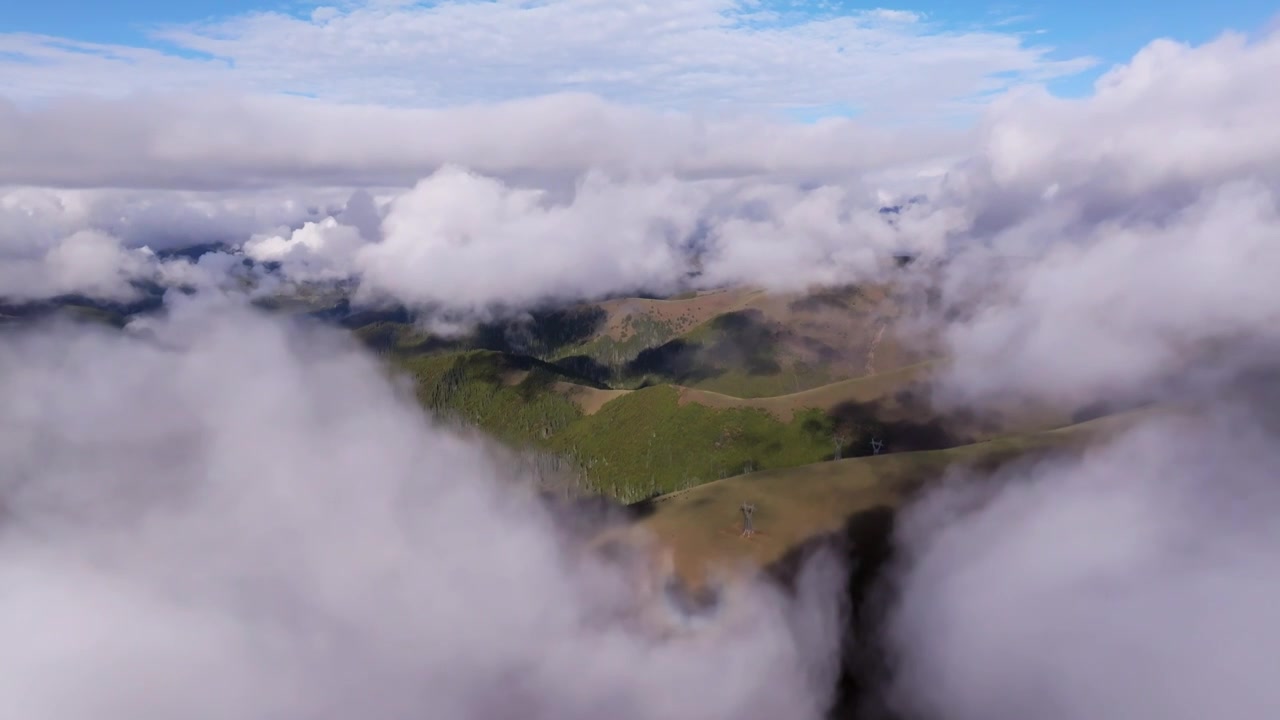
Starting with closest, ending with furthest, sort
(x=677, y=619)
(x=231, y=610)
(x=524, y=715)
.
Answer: (x=524, y=715)
(x=677, y=619)
(x=231, y=610)

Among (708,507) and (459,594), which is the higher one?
(708,507)

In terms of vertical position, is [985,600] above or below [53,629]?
below

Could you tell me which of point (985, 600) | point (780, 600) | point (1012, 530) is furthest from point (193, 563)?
point (1012, 530)

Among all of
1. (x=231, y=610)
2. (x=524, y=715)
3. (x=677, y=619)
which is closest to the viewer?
(x=524, y=715)

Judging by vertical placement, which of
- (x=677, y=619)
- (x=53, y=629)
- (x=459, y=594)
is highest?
(x=53, y=629)

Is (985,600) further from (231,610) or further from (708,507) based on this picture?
(231,610)

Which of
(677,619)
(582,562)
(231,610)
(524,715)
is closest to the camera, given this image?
(524,715)

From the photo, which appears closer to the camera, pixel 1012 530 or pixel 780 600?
pixel 780 600

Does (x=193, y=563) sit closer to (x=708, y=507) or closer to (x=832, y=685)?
→ (x=708, y=507)

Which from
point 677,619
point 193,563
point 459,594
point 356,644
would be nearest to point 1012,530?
point 677,619
